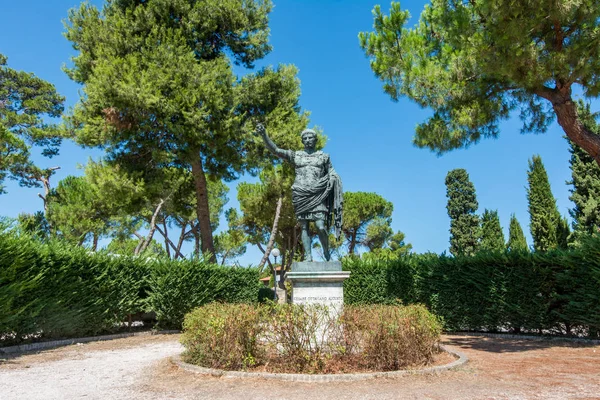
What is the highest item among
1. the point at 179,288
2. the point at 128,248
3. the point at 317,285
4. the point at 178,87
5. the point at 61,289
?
the point at 178,87

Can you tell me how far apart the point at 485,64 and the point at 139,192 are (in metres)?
11.9

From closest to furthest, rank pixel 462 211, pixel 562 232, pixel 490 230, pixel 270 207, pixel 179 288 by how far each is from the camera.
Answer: pixel 179 288 → pixel 562 232 → pixel 270 207 → pixel 490 230 → pixel 462 211

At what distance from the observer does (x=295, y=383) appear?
4926mm

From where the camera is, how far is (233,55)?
17719mm

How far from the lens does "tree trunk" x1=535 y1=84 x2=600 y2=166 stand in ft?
28.9

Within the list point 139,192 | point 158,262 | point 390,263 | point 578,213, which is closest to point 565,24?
point 390,263

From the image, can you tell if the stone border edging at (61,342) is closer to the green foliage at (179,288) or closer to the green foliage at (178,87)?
the green foliage at (179,288)

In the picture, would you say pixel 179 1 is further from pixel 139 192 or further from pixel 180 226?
pixel 180 226

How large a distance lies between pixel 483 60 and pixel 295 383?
7217 millimetres

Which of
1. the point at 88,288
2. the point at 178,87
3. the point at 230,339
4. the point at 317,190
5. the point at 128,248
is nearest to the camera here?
the point at 230,339

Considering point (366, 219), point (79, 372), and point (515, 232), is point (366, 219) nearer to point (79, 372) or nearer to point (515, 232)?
point (515, 232)

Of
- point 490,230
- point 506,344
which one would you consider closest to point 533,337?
point 506,344

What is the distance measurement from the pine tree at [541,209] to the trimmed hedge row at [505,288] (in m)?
12.4

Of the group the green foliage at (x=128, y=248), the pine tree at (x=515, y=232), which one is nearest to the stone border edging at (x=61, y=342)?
the green foliage at (x=128, y=248)
